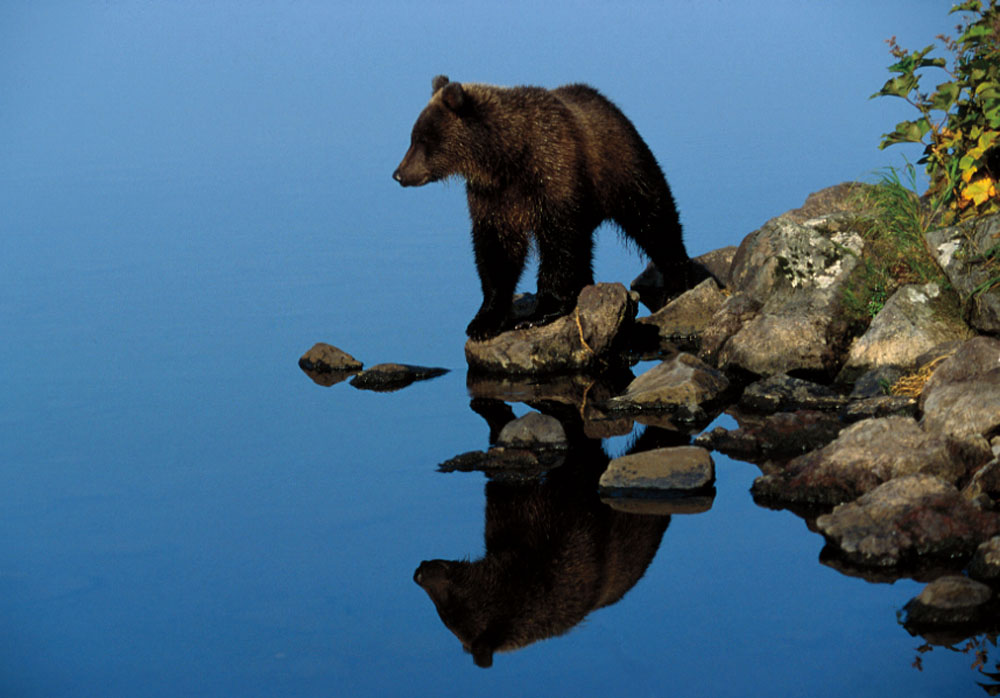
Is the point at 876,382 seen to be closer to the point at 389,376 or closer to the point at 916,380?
the point at 916,380

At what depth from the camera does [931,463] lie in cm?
737

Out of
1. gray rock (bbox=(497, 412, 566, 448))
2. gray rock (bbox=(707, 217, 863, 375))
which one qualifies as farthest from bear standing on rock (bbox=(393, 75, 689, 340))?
gray rock (bbox=(497, 412, 566, 448))

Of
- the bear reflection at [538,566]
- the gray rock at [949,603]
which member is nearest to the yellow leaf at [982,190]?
the bear reflection at [538,566]

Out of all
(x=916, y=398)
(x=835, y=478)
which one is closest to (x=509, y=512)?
(x=835, y=478)

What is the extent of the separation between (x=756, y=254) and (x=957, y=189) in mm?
1850

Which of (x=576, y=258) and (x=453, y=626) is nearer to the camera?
(x=453, y=626)

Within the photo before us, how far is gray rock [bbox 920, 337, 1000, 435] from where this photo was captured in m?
7.75

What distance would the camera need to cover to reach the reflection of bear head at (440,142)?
10570mm

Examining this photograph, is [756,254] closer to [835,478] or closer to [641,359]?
[641,359]

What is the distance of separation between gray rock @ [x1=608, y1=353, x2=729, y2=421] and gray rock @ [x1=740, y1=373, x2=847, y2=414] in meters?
0.24

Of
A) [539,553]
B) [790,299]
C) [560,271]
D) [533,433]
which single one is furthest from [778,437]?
[560,271]

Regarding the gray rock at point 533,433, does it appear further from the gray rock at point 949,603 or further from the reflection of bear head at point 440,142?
the gray rock at point 949,603

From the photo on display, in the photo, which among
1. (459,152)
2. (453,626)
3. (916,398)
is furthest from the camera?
(459,152)

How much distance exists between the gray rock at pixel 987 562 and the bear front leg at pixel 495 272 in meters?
5.21
